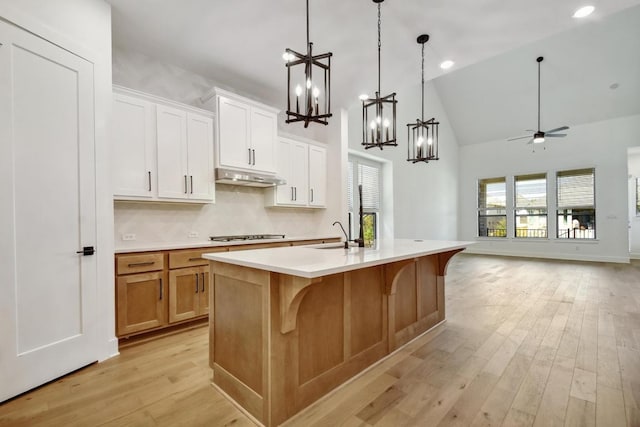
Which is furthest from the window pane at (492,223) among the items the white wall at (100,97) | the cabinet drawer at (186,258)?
the white wall at (100,97)

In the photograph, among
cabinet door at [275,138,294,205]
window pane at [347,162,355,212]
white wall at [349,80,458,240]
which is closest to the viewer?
cabinet door at [275,138,294,205]

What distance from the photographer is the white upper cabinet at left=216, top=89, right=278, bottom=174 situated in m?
3.53

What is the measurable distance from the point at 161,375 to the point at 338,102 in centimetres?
429

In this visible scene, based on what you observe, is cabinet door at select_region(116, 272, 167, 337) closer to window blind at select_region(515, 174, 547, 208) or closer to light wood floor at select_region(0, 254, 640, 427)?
light wood floor at select_region(0, 254, 640, 427)

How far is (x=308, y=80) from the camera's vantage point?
6.65ft

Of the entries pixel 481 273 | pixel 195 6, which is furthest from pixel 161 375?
pixel 481 273

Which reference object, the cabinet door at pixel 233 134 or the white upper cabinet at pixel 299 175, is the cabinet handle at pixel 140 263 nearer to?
the cabinet door at pixel 233 134

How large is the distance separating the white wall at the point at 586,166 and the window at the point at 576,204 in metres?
0.16

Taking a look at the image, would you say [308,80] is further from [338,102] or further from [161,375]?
[338,102]

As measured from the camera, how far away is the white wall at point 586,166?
24.1 ft

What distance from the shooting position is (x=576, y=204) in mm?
7965

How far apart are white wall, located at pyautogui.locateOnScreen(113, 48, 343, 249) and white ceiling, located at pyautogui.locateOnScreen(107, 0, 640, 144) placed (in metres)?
0.18

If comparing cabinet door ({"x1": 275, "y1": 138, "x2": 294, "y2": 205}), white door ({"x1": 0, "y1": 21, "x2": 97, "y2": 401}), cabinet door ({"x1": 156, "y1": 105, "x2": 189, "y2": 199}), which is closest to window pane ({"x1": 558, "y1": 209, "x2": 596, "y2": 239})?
cabinet door ({"x1": 275, "y1": 138, "x2": 294, "y2": 205})

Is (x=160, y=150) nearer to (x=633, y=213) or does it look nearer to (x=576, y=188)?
(x=576, y=188)
